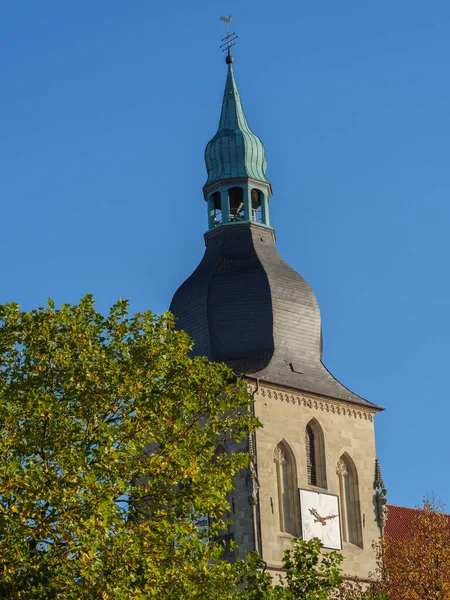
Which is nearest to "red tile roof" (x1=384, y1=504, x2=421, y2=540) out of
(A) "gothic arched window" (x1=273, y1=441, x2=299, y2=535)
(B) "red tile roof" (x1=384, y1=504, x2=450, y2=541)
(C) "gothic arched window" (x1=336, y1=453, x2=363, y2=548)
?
(B) "red tile roof" (x1=384, y1=504, x2=450, y2=541)

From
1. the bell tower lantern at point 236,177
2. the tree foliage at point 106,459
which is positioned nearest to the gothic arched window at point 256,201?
the bell tower lantern at point 236,177

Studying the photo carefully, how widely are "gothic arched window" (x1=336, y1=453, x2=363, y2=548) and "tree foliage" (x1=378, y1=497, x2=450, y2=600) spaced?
6.38 meters

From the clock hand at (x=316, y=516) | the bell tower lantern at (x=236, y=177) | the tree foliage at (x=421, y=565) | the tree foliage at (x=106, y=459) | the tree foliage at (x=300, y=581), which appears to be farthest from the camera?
the bell tower lantern at (x=236, y=177)

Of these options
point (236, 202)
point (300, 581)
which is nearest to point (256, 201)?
point (236, 202)

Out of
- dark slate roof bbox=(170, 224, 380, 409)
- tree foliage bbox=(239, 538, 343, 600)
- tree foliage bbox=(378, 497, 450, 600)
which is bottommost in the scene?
tree foliage bbox=(239, 538, 343, 600)

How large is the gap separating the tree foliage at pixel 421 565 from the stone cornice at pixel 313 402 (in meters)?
7.27

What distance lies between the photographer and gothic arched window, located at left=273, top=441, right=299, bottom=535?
4400cm

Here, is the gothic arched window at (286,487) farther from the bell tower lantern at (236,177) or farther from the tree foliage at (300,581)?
the tree foliage at (300,581)

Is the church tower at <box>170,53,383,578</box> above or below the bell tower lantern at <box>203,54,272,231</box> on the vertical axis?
below

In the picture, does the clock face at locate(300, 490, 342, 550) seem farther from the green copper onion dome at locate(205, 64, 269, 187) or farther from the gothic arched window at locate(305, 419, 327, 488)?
the green copper onion dome at locate(205, 64, 269, 187)

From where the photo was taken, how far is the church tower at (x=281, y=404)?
144ft

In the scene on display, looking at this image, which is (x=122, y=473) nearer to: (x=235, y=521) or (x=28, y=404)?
(x=28, y=404)

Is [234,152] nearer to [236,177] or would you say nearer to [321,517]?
[236,177]

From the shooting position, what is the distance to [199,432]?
2536 cm
